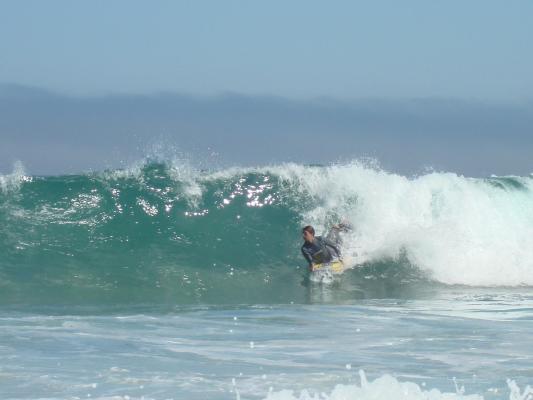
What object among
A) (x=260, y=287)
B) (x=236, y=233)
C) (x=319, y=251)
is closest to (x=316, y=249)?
(x=319, y=251)

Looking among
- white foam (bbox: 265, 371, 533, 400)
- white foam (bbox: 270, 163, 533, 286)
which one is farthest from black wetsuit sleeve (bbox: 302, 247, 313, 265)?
white foam (bbox: 265, 371, 533, 400)

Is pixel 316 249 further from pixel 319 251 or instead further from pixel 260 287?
pixel 260 287

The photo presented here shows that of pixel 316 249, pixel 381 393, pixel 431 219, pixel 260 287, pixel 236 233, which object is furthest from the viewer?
pixel 431 219

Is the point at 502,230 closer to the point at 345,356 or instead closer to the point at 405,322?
the point at 405,322

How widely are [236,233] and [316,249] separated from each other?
100.0 inches

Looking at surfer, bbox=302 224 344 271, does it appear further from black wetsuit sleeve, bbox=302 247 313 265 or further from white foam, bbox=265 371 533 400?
white foam, bbox=265 371 533 400

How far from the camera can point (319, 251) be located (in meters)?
16.5

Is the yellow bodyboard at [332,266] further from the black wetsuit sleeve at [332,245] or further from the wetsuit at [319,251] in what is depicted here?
the black wetsuit sleeve at [332,245]

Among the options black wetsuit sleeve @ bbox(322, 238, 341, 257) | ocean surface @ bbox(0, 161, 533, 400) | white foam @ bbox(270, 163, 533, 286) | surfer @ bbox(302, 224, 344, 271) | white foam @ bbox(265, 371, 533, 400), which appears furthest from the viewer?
white foam @ bbox(270, 163, 533, 286)

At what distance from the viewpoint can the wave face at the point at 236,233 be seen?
16.0m

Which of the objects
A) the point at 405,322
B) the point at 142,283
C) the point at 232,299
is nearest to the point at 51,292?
the point at 142,283

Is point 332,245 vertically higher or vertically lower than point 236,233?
lower

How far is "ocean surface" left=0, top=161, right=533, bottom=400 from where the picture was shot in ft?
27.0

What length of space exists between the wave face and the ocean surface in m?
0.04
